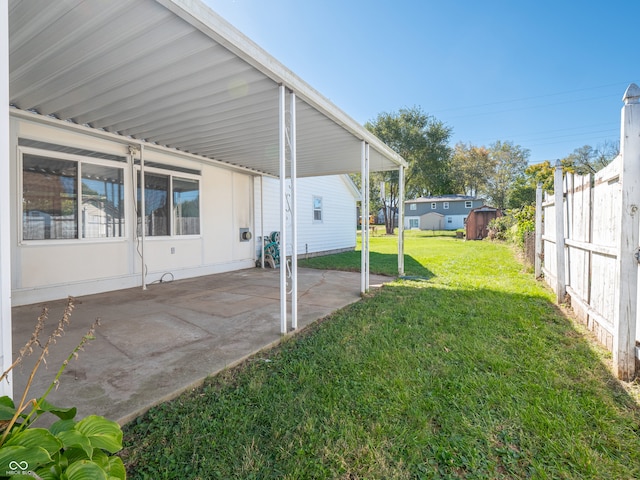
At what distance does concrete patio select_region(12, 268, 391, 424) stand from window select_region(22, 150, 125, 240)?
1.16 m

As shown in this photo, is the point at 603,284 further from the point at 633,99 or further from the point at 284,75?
the point at 284,75

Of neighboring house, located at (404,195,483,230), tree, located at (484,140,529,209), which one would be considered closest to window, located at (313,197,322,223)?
neighboring house, located at (404,195,483,230)

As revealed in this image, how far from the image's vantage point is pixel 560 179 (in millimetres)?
4730

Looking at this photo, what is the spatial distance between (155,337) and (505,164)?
45.7 metres

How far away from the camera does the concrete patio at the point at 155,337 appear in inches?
89.8

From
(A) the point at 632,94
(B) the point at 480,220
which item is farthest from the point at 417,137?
(A) the point at 632,94

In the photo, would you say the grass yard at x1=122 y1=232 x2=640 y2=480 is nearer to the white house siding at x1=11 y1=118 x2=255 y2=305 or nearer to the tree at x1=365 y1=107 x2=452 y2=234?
the white house siding at x1=11 y1=118 x2=255 y2=305

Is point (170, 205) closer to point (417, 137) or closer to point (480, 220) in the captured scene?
point (480, 220)

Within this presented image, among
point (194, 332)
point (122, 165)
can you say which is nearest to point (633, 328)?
point (194, 332)

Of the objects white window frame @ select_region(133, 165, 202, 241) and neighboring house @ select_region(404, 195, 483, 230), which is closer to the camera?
white window frame @ select_region(133, 165, 202, 241)

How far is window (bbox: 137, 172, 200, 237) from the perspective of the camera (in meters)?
6.26

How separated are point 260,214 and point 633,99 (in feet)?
26.1

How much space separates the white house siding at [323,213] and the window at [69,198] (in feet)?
13.0

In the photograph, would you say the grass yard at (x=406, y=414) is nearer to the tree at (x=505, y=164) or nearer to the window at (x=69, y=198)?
the window at (x=69, y=198)
